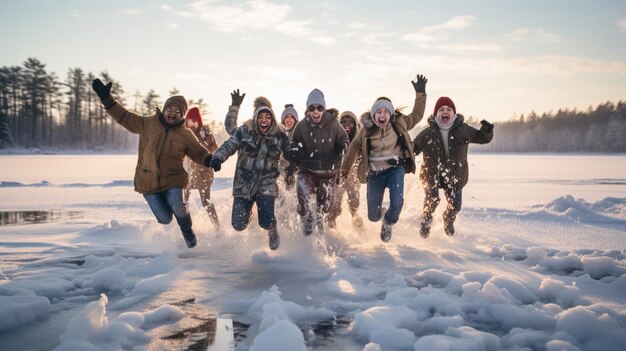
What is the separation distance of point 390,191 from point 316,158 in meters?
1.19

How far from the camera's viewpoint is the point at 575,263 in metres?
5.23

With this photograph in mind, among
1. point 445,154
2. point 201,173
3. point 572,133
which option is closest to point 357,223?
point 445,154

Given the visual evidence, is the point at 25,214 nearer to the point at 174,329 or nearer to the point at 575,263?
the point at 174,329

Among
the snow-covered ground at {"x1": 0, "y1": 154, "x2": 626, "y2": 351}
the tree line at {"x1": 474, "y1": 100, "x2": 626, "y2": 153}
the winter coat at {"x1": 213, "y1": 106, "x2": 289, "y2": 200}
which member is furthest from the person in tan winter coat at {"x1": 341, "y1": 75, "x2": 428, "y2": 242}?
the tree line at {"x1": 474, "y1": 100, "x2": 626, "y2": 153}

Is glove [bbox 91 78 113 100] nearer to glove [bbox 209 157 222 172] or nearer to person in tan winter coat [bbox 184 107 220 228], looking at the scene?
glove [bbox 209 157 222 172]

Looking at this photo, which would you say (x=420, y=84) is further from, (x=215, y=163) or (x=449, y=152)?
(x=215, y=163)

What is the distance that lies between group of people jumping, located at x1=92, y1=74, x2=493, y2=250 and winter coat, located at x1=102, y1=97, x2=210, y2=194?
0.01 meters

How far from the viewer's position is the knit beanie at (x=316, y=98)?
6584 millimetres

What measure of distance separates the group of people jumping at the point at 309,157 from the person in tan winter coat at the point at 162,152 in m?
0.01

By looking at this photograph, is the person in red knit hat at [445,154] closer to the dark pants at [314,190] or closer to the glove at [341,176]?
the glove at [341,176]

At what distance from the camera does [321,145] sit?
6578mm

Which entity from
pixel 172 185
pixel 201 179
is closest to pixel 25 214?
pixel 201 179

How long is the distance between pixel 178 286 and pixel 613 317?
3.85m

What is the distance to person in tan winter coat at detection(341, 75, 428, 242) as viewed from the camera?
254 inches
